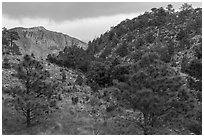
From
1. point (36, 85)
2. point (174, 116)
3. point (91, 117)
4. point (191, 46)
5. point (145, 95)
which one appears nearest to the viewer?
point (145, 95)

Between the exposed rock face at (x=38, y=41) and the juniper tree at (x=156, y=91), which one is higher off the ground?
the exposed rock face at (x=38, y=41)

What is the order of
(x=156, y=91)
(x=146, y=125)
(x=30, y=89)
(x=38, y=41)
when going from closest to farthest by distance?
(x=156, y=91) < (x=146, y=125) < (x=30, y=89) < (x=38, y=41)

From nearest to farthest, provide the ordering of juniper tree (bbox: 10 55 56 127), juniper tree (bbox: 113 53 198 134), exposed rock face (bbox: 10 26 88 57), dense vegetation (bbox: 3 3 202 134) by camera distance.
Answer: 1. juniper tree (bbox: 113 53 198 134)
2. dense vegetation (bbox: 3 3 202 134)
3. juniper tree (bbox: 10 55 56 127)
4. exposed rock face (bbox: 10 26 88 57)

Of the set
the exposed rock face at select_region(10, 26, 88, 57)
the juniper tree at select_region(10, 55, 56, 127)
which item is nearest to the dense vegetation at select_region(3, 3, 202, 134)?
the juniper tree at select_region(10, 55, 56, 127)

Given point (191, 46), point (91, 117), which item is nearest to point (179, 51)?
point (191, 46)

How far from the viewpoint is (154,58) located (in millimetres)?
15078

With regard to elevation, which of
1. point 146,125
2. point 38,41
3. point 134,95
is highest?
point 38,41

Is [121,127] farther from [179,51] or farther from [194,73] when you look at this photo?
[179,51]

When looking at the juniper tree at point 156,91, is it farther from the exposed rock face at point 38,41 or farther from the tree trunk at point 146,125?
the exposed rock face at point 38,41

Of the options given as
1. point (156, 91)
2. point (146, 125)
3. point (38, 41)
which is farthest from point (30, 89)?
point (38, 41)

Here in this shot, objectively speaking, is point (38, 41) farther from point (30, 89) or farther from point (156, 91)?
point (156, 91)

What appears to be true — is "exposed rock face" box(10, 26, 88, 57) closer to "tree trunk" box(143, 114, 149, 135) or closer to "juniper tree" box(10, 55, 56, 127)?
"juniper tree" box(10, 55, 56, 127)

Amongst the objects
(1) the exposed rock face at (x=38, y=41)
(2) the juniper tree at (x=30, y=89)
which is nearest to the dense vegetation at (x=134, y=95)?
(2) the juniper tree at (x=30, y=89)

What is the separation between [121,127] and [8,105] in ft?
29.2
